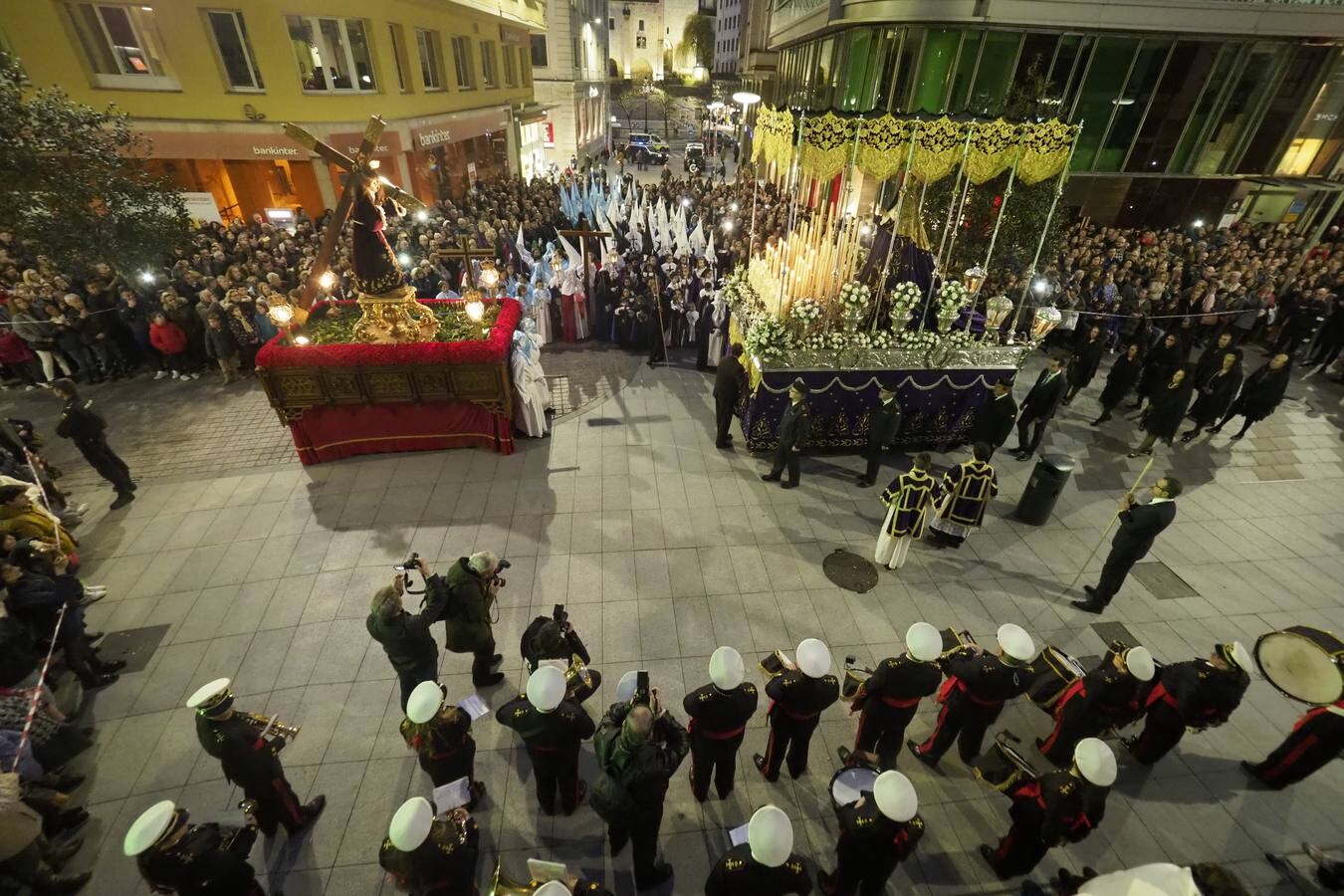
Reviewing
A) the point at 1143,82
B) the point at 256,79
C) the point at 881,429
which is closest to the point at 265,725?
the point at 881,429

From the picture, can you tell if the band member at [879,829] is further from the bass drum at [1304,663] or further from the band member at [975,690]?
the bass drum at [1304,663]

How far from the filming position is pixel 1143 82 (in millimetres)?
17484

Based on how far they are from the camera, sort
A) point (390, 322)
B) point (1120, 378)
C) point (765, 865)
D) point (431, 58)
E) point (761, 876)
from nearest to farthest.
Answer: point (765, 865)
point (761, 876)
point (390, 322)
point (1120, 378)
point (431, 58)

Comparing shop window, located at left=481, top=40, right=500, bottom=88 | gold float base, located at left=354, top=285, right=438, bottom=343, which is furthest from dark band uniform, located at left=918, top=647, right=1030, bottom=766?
shop window, located at left=481, top=40, right=500, bottom=88

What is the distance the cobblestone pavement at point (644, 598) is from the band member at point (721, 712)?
769 millimetres

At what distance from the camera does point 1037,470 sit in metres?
8.37

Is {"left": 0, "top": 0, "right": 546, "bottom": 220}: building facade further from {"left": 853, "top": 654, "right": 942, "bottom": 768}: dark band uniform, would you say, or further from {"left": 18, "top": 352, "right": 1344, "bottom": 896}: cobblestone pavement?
{"left": 853, "top": 654, "right": 942, "bottom": 768}: dark band uniform

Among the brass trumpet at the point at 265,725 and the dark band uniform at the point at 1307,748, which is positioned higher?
the brass trumpet at the point at 265,725

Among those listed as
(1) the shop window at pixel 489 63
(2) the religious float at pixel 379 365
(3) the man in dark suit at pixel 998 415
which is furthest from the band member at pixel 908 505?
(1) the shop window at pixel 489 63

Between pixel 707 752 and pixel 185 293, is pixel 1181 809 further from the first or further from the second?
pixel 185 293

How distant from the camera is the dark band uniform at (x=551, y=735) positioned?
4297 mm

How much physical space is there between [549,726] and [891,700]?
290 cm

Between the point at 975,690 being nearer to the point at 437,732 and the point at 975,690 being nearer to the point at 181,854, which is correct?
the point at 437,732

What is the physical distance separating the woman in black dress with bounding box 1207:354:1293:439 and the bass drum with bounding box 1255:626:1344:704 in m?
7.81
